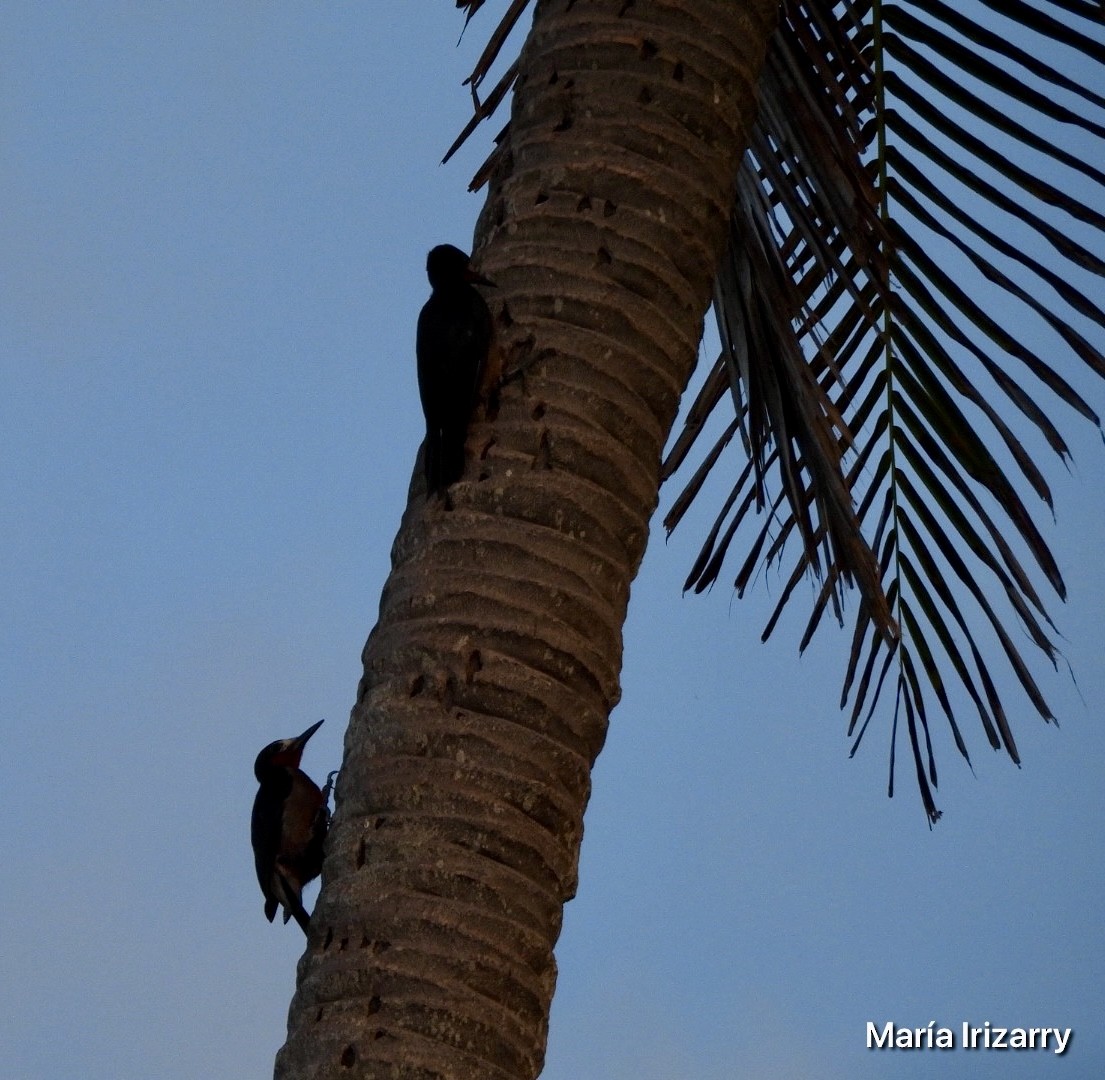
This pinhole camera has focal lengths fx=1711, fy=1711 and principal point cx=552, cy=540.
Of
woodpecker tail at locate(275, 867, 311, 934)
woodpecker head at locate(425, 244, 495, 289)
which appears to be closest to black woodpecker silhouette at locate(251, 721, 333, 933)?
woodpecker tail at locate(275, 867, 311, 934)

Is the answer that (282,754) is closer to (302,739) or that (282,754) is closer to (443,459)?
(302,739)

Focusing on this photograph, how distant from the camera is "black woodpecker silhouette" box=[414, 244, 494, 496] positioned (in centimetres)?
339

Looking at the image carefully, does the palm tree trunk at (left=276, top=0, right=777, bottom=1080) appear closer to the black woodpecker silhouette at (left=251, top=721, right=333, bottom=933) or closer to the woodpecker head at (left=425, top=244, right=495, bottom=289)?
the woodpecker head at (left=425, top=244, right=495, bottom=289)

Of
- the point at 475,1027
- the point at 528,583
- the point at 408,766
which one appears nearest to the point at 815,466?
the point at 528,583

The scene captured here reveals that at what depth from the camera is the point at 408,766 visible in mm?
3002

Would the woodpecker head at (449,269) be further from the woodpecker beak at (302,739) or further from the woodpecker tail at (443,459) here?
the woodpecker beak at (302,739)

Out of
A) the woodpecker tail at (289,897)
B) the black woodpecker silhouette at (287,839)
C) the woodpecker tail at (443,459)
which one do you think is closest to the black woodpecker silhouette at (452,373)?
the woodpecker tail at (443,459)

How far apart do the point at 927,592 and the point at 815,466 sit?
0.93 metres

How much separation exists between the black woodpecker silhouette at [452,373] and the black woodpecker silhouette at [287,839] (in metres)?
1.48

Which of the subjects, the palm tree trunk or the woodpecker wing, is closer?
the palm tree trunk

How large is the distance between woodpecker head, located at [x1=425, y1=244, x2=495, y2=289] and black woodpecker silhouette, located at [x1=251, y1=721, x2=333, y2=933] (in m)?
1.46

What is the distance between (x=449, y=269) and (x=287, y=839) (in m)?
1.68

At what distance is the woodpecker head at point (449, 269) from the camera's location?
3.66 metres

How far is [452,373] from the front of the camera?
3428 millimetres
